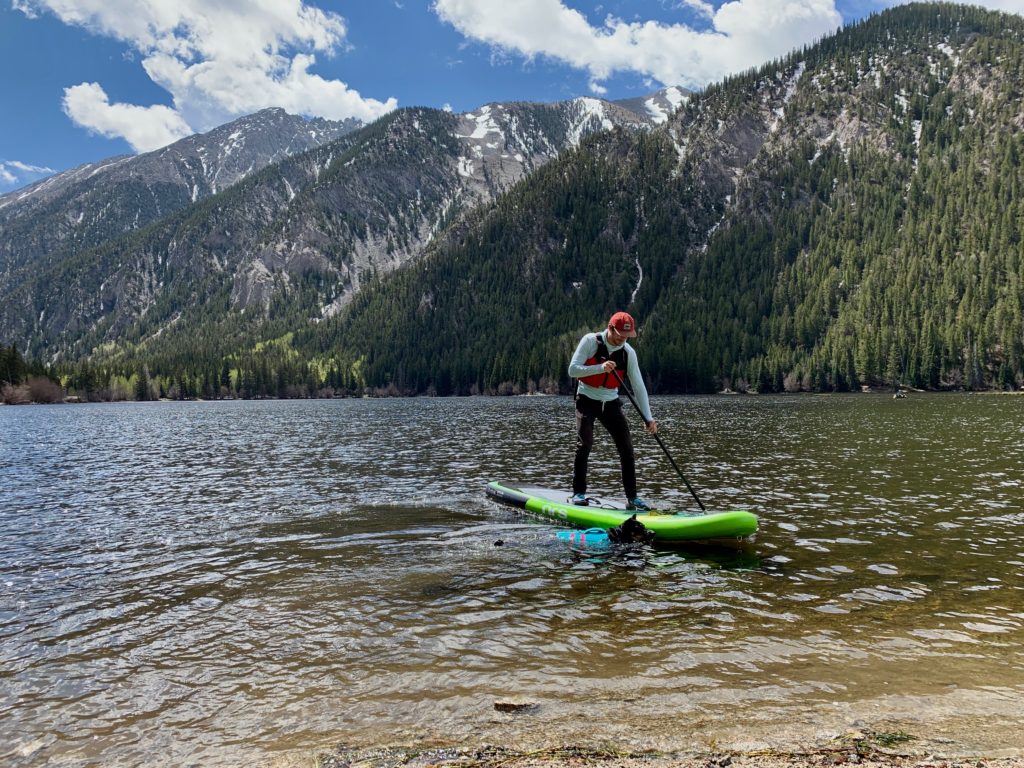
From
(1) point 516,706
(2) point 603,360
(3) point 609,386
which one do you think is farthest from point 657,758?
(2) point 603,360

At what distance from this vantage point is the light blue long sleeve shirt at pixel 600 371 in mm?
14688

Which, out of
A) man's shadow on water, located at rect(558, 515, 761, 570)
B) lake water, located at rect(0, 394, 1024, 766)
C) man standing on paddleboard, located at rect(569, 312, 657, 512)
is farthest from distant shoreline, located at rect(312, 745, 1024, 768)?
man standing on paddleboard, located at rect(569, 312, 657, 512)

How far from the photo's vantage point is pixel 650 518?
14.2 metres

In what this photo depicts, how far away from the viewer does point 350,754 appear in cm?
570

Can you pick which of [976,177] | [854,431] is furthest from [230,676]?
[976,177]

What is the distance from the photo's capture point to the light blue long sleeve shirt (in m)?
14.7

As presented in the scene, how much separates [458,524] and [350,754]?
10.9 m

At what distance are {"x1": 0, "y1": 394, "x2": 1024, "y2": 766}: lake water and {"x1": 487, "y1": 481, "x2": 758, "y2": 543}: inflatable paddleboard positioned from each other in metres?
0.41

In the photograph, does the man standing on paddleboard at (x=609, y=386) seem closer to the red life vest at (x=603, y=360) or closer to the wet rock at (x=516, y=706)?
the red life vest at (x=603, y=360)

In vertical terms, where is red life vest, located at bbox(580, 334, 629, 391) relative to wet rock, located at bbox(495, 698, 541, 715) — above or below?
above

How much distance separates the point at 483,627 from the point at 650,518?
6.43 m

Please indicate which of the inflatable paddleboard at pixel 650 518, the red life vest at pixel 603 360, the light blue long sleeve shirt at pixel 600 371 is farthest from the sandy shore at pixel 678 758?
the red life vest at pixel 603 360

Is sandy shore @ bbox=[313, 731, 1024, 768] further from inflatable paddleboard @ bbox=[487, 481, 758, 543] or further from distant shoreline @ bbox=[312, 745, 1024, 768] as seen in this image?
inflatable paddleboard @ bbox=[487, 481, 758, 543]

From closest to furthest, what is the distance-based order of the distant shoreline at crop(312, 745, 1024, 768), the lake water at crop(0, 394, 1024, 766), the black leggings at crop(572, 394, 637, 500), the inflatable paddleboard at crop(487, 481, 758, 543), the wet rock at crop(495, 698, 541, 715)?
the distant shoreline at crop(312, 745, 1024, 768) → the lake water at crop(0, 394, 1024, 766) → the wet rock at crop(495, 698, 541, 715) → the inflatable paddleboard at crop(487, 481, 758, 543) → the black leggings at crop(572, 394, 637, 500)
